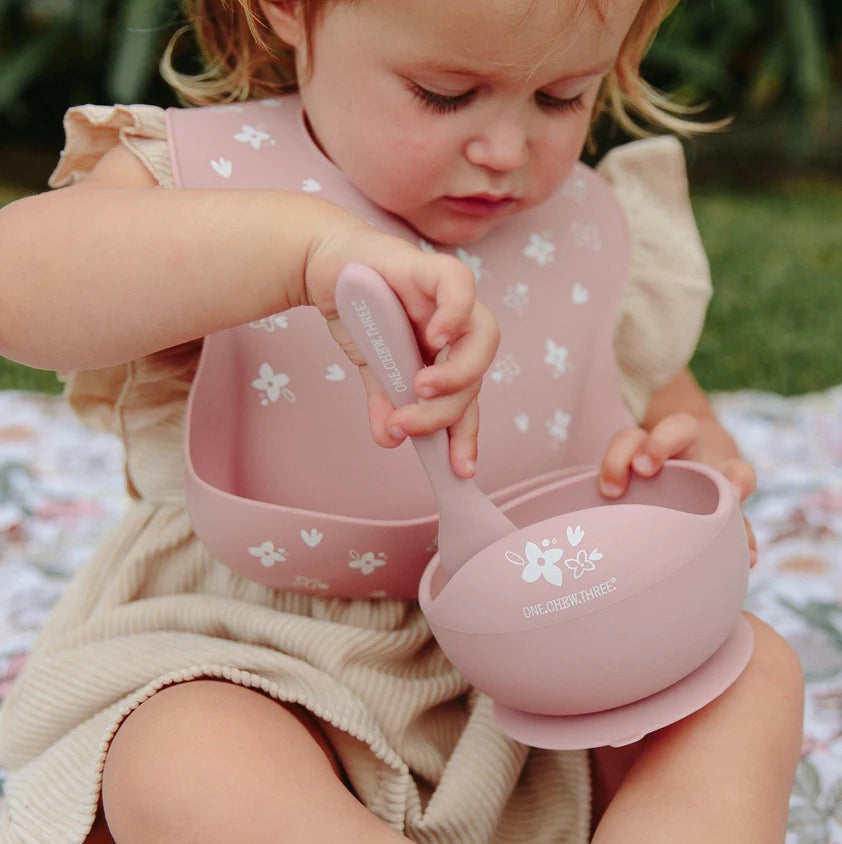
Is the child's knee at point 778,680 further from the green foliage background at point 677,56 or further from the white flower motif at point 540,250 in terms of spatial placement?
the green foliage background at point 677,56

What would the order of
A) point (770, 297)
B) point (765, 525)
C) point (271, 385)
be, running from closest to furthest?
point (271, 385)
point (765, 525)
point (770, 297)

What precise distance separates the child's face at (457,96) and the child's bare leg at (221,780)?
0.34m

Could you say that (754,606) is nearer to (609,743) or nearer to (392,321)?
(609,743)

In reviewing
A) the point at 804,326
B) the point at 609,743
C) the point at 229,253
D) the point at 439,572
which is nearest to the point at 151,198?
the point at 229,253

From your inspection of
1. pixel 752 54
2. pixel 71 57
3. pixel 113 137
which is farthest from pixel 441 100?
pixel 752 54

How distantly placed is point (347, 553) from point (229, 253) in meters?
0.22

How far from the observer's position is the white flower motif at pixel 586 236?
946 millimetres

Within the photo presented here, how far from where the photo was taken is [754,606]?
43.4 inches

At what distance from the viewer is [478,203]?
31.4 inches

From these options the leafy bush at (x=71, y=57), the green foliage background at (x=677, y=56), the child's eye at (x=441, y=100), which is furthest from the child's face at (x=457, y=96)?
the green foliage background at (x=677, y=56)

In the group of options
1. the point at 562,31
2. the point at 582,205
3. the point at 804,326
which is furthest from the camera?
the point at 804,326

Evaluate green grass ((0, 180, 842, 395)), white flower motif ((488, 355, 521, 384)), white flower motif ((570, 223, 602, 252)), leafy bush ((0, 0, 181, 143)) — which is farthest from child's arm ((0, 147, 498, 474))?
leafy bush ((0, 0, 181, 143))

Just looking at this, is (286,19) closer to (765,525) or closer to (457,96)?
(457,96)

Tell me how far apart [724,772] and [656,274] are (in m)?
0.46
